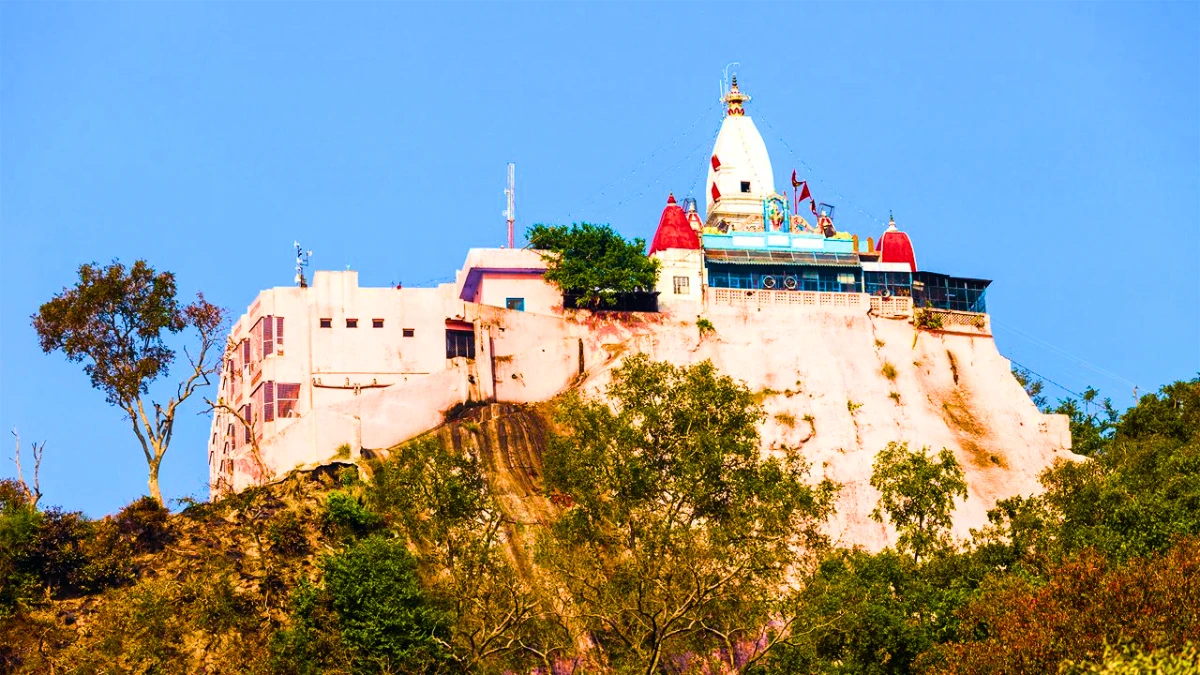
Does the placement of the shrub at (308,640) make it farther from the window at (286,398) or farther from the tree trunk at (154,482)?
the window at (286,398)

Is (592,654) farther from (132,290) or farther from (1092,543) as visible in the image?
(132,290)

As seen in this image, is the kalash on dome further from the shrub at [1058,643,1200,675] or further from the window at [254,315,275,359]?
the shrub at [1058,643,1200,675]

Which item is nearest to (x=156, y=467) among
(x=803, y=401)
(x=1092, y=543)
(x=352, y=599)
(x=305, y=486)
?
(x=305, y=486)

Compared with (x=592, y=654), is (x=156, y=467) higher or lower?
higher

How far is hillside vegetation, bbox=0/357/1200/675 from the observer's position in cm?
6153

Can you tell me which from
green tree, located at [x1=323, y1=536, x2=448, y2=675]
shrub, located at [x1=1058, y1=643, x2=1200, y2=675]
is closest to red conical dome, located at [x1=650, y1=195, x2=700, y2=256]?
green tree, located at [x1=323, y1=536, x2=448, y2=675]

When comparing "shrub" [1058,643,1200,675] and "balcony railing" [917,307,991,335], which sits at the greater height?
"balcony railing" [917,307,991,335]

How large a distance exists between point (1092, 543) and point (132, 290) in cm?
3577

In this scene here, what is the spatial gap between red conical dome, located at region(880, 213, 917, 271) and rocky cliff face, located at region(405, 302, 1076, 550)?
158 inches

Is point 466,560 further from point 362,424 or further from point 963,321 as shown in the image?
point 963,321

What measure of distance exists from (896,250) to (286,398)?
30.1 meters

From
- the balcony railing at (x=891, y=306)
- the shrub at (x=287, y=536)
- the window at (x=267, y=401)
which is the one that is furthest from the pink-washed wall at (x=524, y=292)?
the shrub at (x=287, y=536)

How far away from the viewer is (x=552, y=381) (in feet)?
301

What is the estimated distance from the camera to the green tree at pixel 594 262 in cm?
9412
